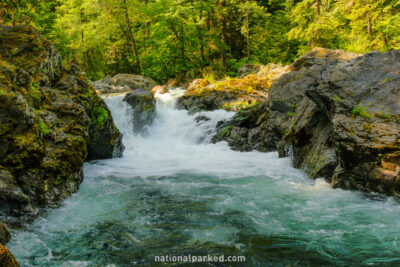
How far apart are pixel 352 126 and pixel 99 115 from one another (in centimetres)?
684

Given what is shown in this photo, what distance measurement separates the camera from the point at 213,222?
186 inches

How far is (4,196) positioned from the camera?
14.4 feet

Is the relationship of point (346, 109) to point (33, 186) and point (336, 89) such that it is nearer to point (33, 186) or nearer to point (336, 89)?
point (336, 89)

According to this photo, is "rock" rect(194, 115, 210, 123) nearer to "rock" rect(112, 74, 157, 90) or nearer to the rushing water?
the rushing water

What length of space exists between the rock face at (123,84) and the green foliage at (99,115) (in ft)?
42.7

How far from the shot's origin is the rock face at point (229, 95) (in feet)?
48.3

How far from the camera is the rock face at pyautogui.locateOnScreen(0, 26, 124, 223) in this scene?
16.3ft

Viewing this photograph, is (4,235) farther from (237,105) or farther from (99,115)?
(237,105)

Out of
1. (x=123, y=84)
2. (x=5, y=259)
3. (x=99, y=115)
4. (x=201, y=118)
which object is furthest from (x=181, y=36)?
(x=5, y=259)

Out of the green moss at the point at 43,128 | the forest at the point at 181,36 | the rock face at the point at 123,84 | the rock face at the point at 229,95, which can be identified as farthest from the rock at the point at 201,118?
the forest at the point at 181,36

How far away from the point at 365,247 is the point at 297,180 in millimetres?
3034

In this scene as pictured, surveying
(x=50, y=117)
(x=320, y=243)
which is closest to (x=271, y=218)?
(x=320, y=243)

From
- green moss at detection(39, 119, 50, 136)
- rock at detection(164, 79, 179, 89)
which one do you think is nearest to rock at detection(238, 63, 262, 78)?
rock at detection(164, 79, 179, 89)

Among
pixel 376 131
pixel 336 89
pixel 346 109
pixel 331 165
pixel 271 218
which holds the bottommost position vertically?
pixel 271 218
